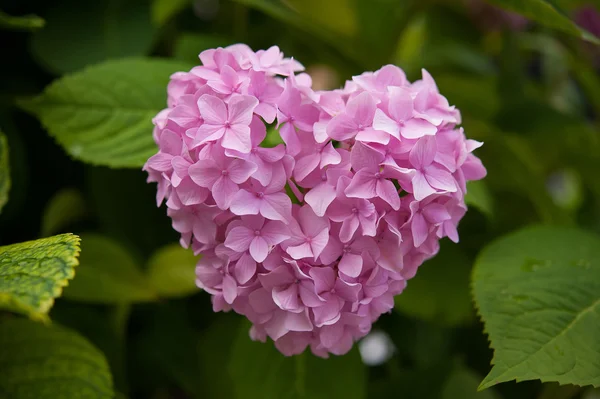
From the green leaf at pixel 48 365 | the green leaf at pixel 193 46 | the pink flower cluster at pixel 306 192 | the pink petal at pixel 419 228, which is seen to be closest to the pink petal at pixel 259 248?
the pink flower cluster at pixel 306 192

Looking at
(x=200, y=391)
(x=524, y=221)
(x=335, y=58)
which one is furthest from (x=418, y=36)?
(x=200, y=391)

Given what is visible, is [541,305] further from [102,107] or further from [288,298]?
[102,107]

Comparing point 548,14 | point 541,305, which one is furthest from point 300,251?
point 548,14

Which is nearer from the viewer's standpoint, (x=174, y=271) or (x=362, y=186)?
(x=362, y=186)

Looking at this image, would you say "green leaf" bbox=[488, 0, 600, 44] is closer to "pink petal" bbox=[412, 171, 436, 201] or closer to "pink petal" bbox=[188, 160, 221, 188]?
"pink petal" bbox=[412, 171, 436, 201]

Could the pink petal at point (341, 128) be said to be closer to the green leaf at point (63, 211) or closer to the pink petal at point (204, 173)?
the pink petal at point (204, 173)

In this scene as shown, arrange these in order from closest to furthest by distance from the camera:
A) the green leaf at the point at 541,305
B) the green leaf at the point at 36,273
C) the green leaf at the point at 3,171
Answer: the green leaf at the point at 36,273 → the green leaf at the point at 541,305 → the green leaf at the point at 3,171

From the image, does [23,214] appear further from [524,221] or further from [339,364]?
[524,221]
